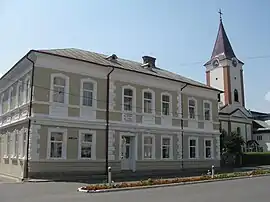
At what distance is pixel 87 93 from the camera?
24609 millimetres

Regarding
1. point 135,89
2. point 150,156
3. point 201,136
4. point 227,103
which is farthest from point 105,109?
point 227,103

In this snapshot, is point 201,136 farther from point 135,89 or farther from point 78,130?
point 78,130

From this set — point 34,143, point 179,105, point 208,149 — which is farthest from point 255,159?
point 34,143

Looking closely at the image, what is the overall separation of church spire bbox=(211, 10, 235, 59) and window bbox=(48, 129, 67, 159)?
4650 cm

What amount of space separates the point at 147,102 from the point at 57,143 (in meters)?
8.66

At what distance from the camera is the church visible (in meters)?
60.4

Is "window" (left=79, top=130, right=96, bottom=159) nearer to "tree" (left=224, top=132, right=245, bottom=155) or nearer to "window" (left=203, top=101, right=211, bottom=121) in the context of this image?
"window" (left=203, top=101, right=211, bottom=121)

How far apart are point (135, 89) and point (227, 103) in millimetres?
38500

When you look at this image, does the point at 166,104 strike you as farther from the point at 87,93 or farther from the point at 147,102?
the point at 87,93

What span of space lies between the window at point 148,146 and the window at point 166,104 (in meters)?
2.68

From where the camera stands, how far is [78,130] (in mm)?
23625

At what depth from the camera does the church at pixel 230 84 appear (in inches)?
2379

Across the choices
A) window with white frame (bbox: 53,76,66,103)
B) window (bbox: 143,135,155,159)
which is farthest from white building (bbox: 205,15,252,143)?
window with white frame (bbox: 53,76,66,103)

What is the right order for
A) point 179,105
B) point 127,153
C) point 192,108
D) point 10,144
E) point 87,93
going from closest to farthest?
point 87,93 → point 10,144 → point 127,153 → point 179,105 → point 192,108
